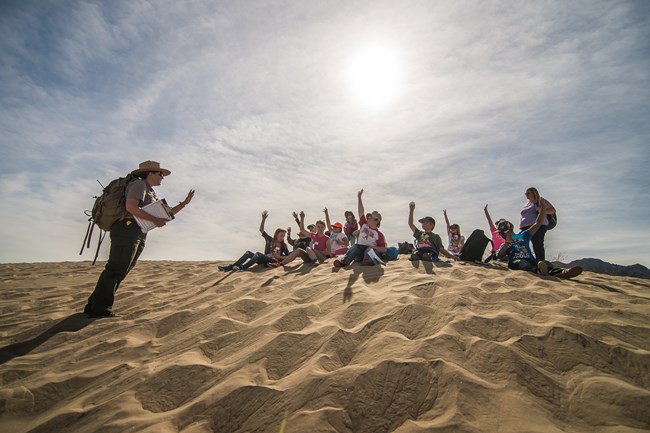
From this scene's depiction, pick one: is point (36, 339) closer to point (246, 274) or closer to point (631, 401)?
point (246, 274)

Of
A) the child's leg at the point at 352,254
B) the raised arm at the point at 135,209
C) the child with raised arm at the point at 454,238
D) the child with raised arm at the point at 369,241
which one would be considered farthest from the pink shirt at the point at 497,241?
the raised arm at the point at 135,209

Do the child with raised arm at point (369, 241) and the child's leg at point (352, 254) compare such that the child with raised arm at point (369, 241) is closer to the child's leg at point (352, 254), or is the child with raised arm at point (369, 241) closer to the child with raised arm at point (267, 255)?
the child's leg at point (352, 254)

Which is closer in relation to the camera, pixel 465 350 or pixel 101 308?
pixel 465 350

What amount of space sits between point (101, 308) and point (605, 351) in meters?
5.08

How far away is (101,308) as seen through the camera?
3648 millimetres

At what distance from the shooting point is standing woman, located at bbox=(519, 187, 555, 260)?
543 centimetres

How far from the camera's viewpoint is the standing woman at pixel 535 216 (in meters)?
5.43

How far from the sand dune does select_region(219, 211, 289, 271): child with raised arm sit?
9.83 ft

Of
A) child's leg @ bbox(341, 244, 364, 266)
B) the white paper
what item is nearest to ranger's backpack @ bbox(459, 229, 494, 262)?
child's leg @ bbox(341, 244, 364, 266)

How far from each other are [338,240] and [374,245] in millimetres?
2122

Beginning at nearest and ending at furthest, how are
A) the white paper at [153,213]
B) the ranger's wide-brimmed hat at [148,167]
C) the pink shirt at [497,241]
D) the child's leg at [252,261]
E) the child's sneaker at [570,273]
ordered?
the white paper at [153,213] < the ranger's wide-brimmed hat at [148,167] < the child's sneaker at [570,273] < the child's leg at [252,261] < the pink shirt at [497,241]

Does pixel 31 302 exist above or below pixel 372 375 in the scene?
above

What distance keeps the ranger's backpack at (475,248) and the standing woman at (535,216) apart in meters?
0.74

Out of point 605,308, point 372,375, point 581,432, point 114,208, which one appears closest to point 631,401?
point 581,432
